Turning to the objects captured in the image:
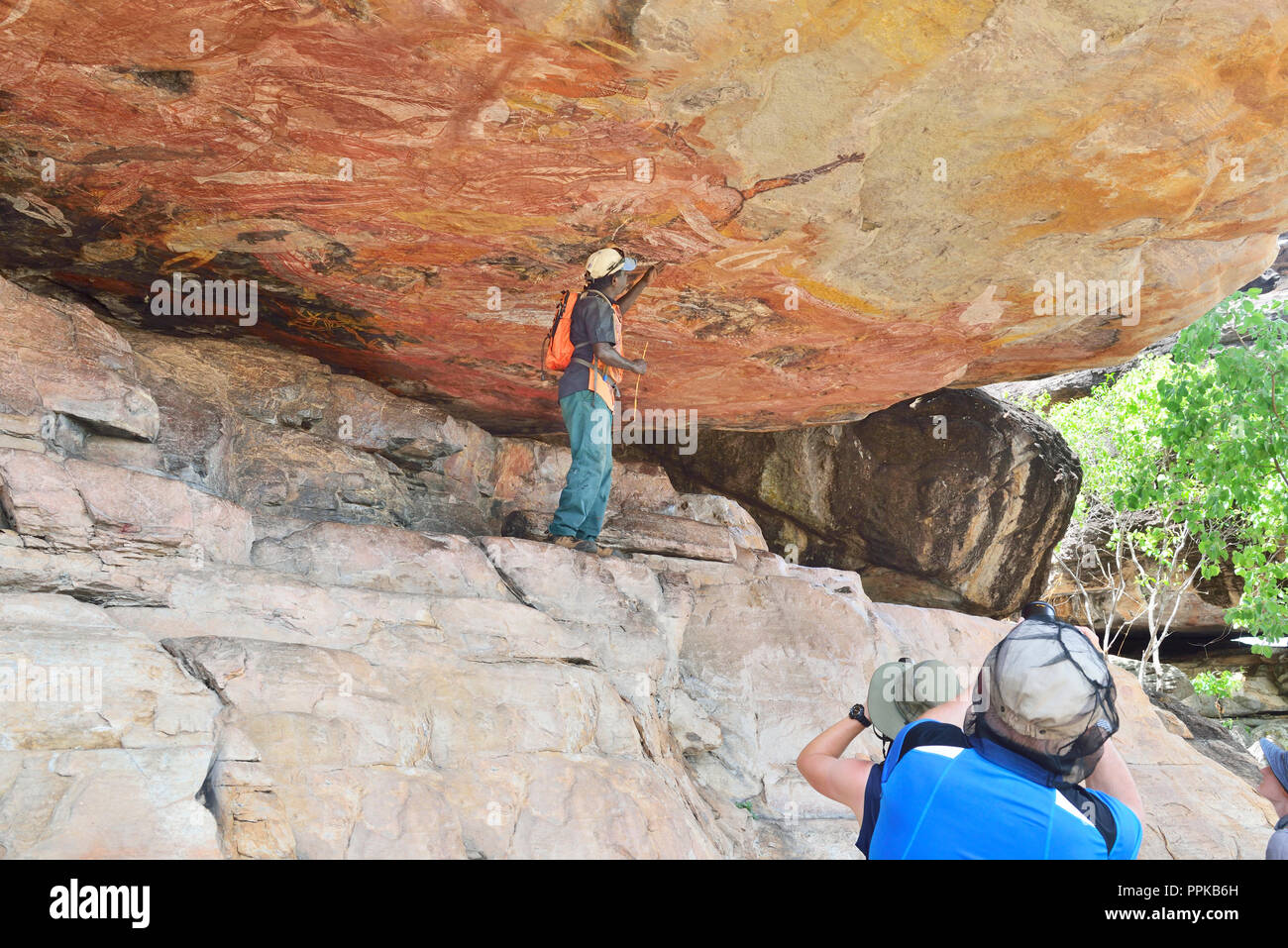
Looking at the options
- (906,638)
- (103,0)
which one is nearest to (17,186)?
(103,0)

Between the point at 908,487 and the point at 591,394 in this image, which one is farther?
the point at 908,487

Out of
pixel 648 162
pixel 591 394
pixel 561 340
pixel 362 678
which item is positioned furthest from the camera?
pixel 591 394

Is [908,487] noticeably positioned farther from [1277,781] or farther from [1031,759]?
[1031,759]

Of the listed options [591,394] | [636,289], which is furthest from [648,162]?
[591,394]

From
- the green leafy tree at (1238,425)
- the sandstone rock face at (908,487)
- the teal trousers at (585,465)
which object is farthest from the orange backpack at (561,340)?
the green leafy tree at (1238,425)

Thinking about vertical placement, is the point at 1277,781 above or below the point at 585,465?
below

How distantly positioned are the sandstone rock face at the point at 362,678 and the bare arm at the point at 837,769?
6.44ft

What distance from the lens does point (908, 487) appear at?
1067 cm

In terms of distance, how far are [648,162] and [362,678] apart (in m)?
2.91

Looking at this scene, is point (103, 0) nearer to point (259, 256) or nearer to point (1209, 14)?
point (259, 256)

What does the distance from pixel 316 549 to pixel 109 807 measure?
7.13 ft

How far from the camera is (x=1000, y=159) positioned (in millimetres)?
5207

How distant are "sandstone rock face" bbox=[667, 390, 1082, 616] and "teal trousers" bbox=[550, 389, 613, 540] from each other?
431 centimetres

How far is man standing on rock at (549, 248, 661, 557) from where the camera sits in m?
5.91
